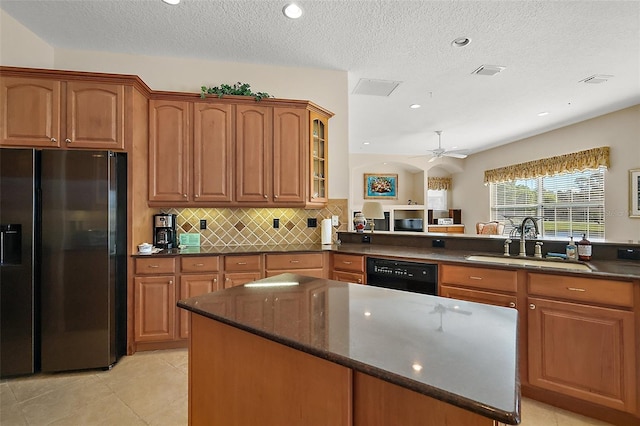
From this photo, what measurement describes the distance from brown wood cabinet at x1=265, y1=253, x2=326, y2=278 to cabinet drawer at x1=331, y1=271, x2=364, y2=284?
15cm

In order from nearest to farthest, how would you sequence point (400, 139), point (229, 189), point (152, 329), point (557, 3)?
point (557, 3) → point (152, 329) → point (229, 189) → point (400, 139)

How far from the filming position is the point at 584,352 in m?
1.84

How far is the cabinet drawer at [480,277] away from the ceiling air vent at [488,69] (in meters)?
2.47

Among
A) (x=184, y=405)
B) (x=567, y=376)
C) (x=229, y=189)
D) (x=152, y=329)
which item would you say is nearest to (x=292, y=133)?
(x=229, y=189)

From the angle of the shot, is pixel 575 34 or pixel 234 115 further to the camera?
pixel 234 115

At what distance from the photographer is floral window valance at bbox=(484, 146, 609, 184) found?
4.87m

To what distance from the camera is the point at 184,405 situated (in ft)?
6.47

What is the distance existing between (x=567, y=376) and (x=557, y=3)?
2783 mm

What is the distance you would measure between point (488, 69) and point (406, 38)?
→ 1.25m

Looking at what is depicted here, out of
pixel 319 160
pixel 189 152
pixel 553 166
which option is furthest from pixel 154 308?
pixel 553 166

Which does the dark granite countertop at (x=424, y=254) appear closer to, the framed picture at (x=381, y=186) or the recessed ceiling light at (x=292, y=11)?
the recessed ceiling light at (x=292, y=11)

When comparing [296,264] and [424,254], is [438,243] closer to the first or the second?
[424,254]

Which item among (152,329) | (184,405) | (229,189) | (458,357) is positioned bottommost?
(184,405)

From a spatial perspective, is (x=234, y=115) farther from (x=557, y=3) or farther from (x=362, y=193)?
(x=362, y=193)
